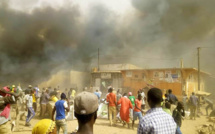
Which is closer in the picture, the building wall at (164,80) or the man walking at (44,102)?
the man walking at (44,102)

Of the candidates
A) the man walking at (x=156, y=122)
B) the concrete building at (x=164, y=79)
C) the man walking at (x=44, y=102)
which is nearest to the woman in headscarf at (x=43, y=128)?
the man walking at (x=156, y=122)

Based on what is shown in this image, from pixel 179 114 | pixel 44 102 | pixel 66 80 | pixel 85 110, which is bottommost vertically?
pixel 44 102

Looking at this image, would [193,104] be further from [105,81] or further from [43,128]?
[105,81]

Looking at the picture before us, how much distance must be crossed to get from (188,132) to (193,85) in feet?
45.9

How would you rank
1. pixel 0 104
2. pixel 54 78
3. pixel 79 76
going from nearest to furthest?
pixel 0 104
pixel 54 78
pixel 79 76

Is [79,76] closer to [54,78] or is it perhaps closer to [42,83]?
[54,78]

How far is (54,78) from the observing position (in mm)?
29703

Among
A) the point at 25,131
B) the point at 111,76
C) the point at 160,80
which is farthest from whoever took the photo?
the point at 111,76

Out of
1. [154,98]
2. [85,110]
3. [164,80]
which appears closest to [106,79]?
[164,80]

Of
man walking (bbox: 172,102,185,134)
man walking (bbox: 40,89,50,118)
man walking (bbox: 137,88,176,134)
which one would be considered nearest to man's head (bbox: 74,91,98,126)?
man walking (bbox: 137,88,176,134)

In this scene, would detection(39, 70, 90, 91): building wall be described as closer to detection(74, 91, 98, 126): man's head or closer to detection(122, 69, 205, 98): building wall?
detection(122, 69, 205, 98): building wall

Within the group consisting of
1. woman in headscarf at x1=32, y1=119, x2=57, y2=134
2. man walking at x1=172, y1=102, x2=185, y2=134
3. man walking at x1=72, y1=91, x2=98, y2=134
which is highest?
man walking at x1=72, y1=91, x2=98, y2=134

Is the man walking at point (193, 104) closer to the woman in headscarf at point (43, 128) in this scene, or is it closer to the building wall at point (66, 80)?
the woman in headscarf at point (43, 128)

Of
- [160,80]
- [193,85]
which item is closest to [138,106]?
[160,80]
